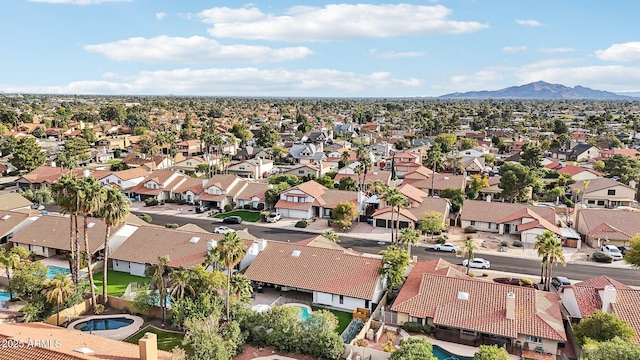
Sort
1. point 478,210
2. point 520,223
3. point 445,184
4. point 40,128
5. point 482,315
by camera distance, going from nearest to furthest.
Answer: point 482,315
point 520,223
point 478,210
point 445,184
point 40,128

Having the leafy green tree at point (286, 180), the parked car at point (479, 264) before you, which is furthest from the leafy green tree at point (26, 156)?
the parked car at point (479, 264)

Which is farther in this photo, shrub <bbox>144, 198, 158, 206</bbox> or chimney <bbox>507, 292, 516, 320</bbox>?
shrub <bbox>144, 198, 158, 206</bbox>

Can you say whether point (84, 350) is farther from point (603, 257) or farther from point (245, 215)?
point (603, 257)

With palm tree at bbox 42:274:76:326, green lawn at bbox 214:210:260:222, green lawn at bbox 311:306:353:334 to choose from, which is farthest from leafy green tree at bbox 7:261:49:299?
green lawn at bbox 214:210:260:222

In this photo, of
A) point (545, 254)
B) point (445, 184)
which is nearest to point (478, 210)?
point (445, 184)

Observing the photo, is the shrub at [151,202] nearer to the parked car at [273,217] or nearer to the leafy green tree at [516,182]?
the parked car at [273,217]

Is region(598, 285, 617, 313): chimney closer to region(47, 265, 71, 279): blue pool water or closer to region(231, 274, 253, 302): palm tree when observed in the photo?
region(231, 274, 253, 302): palm tree

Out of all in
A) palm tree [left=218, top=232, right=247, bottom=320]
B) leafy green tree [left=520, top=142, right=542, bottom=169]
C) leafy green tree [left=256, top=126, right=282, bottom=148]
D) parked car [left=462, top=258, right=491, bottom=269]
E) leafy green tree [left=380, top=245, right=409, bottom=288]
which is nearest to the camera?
palm tree [left=218, top=232, right=247, bottom=320]

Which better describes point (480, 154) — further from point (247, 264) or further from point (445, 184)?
point (247, 264)
